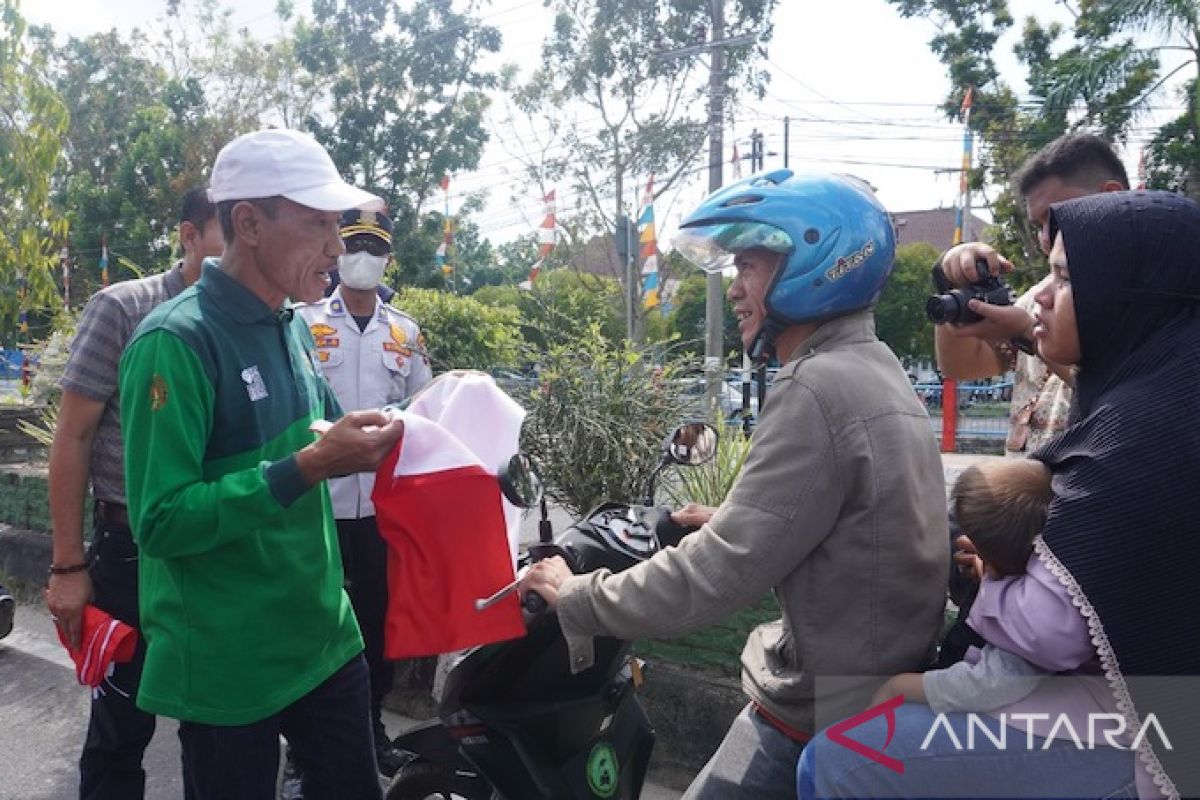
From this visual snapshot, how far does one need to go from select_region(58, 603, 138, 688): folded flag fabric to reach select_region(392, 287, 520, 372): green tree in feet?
16.9

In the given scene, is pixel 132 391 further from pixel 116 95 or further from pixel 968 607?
pixel 116 95

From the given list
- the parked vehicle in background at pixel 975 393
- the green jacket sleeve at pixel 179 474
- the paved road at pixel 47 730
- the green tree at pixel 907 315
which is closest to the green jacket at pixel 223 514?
the green jacket sleeve at pixel 179 474

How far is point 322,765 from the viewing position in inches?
90.4

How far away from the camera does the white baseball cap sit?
2.15 m

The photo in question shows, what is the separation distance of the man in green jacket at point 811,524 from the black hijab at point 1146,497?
31 centimetres

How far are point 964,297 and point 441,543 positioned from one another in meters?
1.25

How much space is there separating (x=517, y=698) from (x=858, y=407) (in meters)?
1.14

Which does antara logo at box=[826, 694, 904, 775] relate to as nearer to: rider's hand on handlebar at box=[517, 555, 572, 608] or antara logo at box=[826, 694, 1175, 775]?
antara logo at box=[826, 694, 1175, 775]

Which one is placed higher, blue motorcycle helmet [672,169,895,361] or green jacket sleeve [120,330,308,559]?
blue motorcycle helmet [672,169,895,361]

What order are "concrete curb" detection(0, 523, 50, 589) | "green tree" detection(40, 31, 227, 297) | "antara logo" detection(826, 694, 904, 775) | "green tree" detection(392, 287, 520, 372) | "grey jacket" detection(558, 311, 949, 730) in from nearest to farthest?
1. "antara logo" detection(826, 694, 904, 775)
2. "grey jacket" detection(558, 311, 949, 730)
3. "concrete curb" detection(0, 523, 50, 589)
4. "green tree" detection(392, 287, 520, 372)
5. "green tree" detection(40, 31, 227, 297)

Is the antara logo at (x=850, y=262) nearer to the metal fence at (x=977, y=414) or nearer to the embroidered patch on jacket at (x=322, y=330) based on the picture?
the embroidered patch on jacket at (x=322, y=330)

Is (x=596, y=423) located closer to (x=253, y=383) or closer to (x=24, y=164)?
(x=253, y=383)

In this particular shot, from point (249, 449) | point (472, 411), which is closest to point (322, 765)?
point (249, 449)

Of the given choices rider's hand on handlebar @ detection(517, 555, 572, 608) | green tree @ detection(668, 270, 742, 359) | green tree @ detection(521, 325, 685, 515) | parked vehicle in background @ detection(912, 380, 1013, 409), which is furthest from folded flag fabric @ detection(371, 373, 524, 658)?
green tree @ detection(668, 270, 742, 359)
